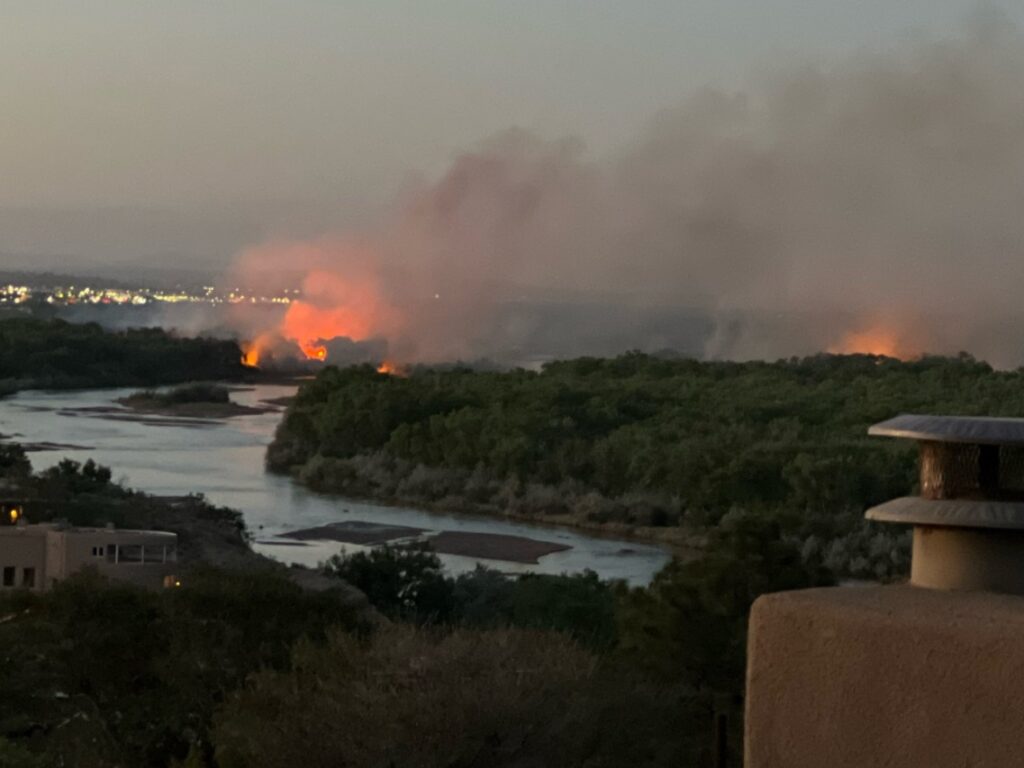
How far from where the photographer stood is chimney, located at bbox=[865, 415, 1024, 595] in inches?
121

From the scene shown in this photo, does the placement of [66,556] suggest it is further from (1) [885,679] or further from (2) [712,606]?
(1) [885,679]

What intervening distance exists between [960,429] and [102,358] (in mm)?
77402

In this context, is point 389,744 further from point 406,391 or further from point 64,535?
point 406,391

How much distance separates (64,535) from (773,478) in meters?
16.9

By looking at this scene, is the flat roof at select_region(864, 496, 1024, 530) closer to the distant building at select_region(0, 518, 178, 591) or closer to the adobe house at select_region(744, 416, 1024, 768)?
the adobe house at select_region(744, 416, 1024, 768)

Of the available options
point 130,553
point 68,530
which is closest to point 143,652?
point 130,553

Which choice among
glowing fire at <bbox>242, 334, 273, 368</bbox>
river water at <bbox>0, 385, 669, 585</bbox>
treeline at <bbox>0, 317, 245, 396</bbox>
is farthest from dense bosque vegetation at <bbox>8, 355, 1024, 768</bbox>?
glowing fire at <bbox>242, 334, 273, 368</bbox>

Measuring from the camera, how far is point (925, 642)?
117 inches

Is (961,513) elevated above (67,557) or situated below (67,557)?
above

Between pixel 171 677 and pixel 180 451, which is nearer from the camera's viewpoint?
pixel 171 677

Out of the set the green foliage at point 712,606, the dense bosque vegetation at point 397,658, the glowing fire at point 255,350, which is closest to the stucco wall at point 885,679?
the dense bosque vegetation at point 397,658

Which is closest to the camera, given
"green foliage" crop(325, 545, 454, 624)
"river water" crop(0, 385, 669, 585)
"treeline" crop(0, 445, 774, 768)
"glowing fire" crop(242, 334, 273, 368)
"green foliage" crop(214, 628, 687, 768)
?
"green foliage" crop(214, 628, 687, 768)

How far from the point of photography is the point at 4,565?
20.3 m

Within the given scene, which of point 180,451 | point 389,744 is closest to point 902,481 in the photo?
point 180,451
